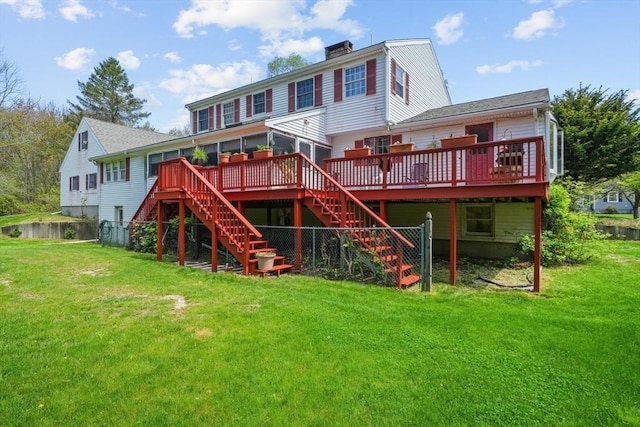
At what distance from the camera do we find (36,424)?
2.66m

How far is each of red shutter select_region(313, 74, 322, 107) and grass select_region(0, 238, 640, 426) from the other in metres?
9.30

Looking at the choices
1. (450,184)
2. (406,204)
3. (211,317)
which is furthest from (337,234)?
(406,204)

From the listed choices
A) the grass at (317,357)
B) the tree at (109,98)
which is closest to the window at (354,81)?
the grass at (317,357)

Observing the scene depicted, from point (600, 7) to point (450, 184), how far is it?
6.06 meters

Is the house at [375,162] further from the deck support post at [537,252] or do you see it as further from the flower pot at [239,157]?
the flower pot at [239,157]

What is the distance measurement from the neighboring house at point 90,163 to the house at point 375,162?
780 cm

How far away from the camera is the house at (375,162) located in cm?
782

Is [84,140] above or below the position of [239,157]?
above

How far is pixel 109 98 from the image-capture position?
41125 mm

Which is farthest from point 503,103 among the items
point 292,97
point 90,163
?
point 90,163

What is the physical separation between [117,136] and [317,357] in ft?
84.0

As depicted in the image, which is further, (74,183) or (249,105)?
(74,183)

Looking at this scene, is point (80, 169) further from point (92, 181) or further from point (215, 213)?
point (215, 213)

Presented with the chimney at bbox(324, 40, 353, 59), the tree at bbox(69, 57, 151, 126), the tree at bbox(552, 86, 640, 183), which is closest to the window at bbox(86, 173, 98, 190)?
the chimney at bbox(324, 40, 353, 59)
